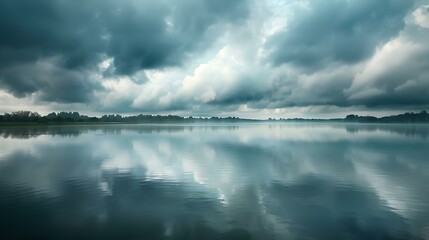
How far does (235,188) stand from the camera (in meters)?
23.1

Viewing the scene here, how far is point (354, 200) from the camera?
1986 centimetres

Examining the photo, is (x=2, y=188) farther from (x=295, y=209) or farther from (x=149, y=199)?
(x=295, y=209)

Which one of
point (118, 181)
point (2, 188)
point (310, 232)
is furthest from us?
point (118, 181)

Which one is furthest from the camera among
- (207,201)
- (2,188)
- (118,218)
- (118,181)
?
(118,181)

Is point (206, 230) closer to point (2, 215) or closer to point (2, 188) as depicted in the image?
point (2, 215)

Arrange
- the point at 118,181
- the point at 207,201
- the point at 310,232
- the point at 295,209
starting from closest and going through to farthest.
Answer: the point at 310,232 → the point at 295,209 → the point at 207,201 → the point at 118,181

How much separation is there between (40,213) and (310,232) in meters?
15.5

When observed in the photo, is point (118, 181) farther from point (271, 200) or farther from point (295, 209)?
point (295, 209)

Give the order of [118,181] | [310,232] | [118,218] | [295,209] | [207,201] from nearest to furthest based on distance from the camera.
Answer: [310,232]
[118,218]
[295,209]
[207,201]
[118,181]

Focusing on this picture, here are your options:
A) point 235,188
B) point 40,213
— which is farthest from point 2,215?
point 235,188

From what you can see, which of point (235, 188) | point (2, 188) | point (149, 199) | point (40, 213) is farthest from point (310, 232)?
point (2, 188)

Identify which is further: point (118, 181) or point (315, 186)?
point (118, 181)

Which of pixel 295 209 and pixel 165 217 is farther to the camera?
pixel 295 209

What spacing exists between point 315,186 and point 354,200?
13.5ft
